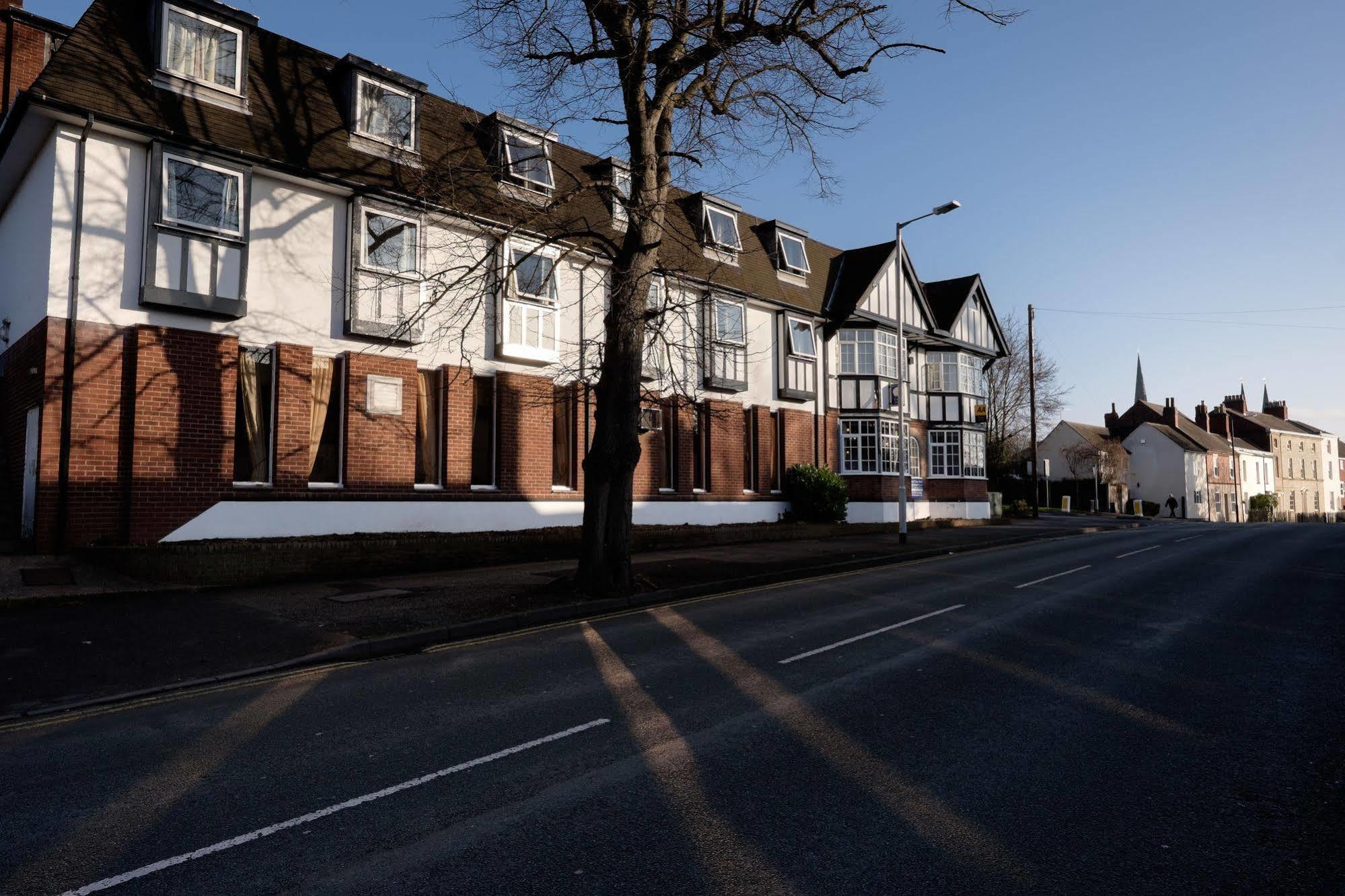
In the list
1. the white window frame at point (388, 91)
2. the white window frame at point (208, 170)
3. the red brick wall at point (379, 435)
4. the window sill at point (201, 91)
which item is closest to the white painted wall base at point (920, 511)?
the red brick wall at point (379, 435)

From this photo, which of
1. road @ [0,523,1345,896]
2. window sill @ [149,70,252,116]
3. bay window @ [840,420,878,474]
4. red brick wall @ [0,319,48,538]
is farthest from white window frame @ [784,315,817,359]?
red brick wall @ [0,319,48,538]

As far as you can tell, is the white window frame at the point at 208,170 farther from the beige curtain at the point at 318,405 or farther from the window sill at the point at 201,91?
the beige curtain at the point at 318,405

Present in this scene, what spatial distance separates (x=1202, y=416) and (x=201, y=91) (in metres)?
85.0

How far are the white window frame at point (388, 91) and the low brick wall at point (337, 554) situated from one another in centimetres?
817

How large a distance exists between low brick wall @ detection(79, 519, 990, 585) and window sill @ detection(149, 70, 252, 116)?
816cm

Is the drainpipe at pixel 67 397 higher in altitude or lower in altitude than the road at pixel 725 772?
higher

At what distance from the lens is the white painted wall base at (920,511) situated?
28.8m

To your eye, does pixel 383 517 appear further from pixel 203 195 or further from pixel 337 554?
pixel 203 195

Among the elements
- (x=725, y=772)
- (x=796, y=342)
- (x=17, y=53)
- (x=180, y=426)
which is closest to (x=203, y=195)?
(x=180, y=426)

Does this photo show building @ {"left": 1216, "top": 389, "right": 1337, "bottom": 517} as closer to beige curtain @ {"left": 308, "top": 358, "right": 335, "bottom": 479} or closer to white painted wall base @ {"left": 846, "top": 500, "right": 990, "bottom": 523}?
white painted wall base @ {"left": 846, "top": 500, "right": 990, "bottom": 523}

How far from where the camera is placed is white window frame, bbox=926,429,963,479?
32375 mm

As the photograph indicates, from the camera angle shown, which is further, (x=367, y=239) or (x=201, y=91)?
(x=367, y=239)

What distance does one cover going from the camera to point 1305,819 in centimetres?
416

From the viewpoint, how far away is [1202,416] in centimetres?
7481
